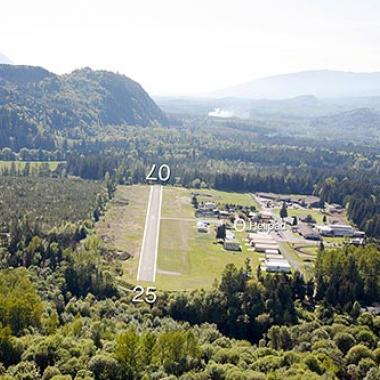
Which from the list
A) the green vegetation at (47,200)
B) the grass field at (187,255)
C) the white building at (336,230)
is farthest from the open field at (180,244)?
the green vegetation at (47,200)

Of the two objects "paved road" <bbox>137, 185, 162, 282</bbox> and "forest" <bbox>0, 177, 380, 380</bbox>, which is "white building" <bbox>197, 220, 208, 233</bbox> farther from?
"forest" <bbox>0, 177, 380, 380</bbox>

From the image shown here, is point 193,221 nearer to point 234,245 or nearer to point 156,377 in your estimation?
point 234,245

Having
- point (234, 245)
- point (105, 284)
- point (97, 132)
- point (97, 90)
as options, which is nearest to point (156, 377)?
point (105, 284)

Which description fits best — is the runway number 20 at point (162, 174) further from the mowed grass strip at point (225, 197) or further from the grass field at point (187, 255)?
the grass field at point (187, 255)

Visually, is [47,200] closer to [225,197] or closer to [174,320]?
[225,197]

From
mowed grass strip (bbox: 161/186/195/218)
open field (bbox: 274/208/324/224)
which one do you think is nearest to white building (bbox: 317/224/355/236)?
open field (bbox: 274/208/324/224)

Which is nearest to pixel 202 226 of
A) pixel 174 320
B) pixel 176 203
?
pixel 176 203
